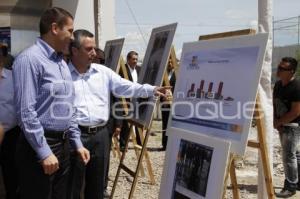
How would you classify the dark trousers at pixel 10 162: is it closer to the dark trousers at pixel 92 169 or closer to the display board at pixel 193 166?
the dark trousers at pixel 92 169

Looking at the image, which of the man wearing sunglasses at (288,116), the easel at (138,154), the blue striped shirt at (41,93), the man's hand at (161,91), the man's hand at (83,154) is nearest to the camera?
the blue striped shirt at (41,93)

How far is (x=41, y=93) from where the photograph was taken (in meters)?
2.90

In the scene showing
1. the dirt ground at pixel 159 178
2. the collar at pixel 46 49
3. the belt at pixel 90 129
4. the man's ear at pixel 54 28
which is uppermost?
the man's ear at pixel 54 28

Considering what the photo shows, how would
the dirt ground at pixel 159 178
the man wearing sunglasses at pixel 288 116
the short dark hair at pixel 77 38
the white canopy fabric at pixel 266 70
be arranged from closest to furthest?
the short dark hair at pixel 77 38 → the white canopy fabric at pixel 266 70 → the man wearing sunglasses at pixel 288 116 → the dirt ground at pixel 159 178

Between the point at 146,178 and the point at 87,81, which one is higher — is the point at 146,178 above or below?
below

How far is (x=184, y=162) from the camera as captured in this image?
3.49 metres

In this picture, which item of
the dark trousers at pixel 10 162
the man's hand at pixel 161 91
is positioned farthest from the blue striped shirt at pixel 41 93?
the dark trousers at pixel 10 162

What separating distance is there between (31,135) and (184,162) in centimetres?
119

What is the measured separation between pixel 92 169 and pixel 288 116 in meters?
2.46

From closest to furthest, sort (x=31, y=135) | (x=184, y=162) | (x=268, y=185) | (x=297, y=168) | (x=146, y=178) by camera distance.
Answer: (x=31, y=135)
(x=268, y=185)
(x=184, y=162)
(x=297, y=168)
(x=146, y=178)

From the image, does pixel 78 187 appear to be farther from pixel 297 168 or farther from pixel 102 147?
pixel 297 168

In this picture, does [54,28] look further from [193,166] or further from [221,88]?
[193,166]

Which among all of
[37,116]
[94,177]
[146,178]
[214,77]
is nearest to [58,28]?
[37,116]

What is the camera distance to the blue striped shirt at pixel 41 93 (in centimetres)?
281
